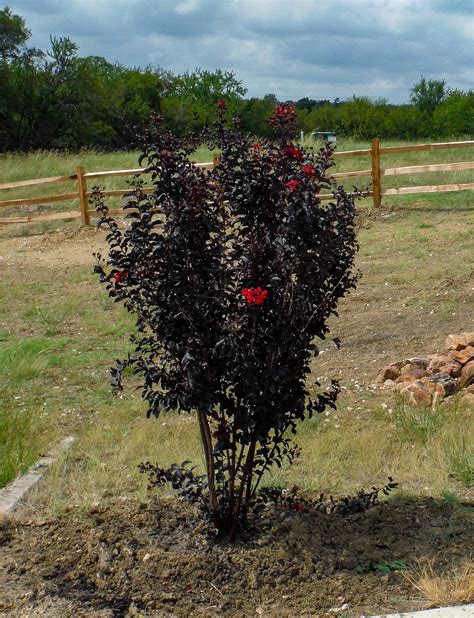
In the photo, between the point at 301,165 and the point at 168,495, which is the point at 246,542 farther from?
the point at 301,165

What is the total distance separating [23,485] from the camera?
188 inches

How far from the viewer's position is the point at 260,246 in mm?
3514

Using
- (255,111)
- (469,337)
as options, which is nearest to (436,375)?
(469,337)

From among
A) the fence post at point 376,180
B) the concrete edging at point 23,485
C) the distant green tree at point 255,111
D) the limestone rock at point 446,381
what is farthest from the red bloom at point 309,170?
the distant green tree at point 255,111

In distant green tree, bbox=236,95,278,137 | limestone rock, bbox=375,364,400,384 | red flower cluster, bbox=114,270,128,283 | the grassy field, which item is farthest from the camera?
distant green tree, bbox=236,95,278,137

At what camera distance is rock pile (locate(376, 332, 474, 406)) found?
6.53 meters

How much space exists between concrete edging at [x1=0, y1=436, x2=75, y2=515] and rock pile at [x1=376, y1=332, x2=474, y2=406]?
276 cm

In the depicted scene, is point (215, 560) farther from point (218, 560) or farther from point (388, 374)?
point (388, 374)

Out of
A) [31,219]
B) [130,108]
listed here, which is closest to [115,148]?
[130,108]

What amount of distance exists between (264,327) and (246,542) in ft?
3.34

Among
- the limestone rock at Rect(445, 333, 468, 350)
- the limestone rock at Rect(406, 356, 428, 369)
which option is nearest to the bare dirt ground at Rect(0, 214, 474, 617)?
the limestone rock at Rect(406, 356, 428, 369)

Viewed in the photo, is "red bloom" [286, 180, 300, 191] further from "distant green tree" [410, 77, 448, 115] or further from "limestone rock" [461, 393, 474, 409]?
"distant green tree" [410, 77, 448, 115]

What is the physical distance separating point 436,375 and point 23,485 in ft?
11.4

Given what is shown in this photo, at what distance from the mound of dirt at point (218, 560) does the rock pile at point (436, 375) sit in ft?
7.62
